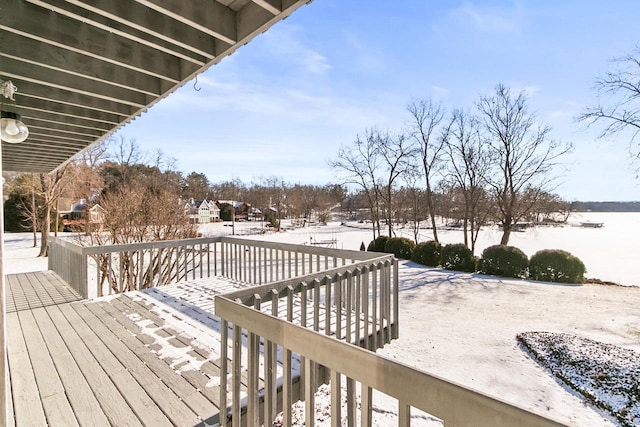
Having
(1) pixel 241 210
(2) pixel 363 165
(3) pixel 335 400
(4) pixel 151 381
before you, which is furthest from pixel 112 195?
(1) pixel 241 210

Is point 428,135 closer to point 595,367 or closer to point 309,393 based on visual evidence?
point 595,367

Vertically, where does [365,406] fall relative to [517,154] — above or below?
below

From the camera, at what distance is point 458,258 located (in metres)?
11.3

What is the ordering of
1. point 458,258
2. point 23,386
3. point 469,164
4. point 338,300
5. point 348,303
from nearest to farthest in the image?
point 23,386, point 338,300, point 348,303, point 458,258, point 469,164

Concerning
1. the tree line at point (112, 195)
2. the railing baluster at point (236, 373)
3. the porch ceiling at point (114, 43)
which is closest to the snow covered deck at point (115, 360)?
the railing baluster at point (236, 373)

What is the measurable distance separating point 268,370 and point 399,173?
16168 millimetres

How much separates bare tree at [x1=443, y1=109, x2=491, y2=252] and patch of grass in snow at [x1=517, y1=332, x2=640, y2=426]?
8795 mm

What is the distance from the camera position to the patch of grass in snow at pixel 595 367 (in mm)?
3592

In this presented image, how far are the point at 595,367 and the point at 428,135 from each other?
506 inches

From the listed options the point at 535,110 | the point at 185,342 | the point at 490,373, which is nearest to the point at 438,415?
the point at 185,342

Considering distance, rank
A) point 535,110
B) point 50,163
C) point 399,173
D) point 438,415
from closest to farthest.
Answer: point 438,415
point 50,163
point 535,110
point 399,173

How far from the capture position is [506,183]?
12992 millimetres

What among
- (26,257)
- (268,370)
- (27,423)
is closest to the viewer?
(268,370)

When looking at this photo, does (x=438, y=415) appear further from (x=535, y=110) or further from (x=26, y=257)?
(x=26, y=257)
